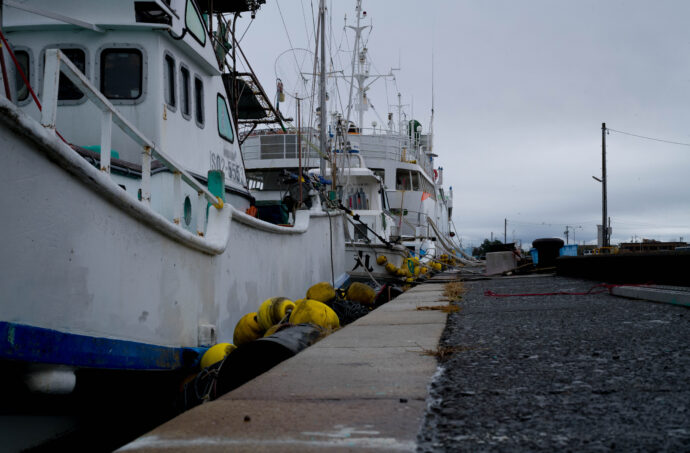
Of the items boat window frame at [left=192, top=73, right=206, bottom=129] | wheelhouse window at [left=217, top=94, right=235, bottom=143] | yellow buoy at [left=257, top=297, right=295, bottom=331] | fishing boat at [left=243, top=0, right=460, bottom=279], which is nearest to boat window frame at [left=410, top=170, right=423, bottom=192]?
fishing boat at [left=243, top=0, right=460, bottom=279]

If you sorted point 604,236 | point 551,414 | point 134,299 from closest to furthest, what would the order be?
1. point 551,414
2. point 134,299
3. point 604,236

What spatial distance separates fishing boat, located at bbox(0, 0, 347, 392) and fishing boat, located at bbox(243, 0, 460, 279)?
4624 millimetres

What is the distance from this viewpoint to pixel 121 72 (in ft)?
21.6

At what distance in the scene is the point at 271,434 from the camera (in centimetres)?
177

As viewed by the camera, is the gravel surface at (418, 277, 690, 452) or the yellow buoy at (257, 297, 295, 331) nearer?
the gravel surface at (418, 277, 690, 452)

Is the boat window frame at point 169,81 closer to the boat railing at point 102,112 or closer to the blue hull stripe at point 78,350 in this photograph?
the boat railing at point 102,112

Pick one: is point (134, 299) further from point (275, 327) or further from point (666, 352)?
point (666, 352)

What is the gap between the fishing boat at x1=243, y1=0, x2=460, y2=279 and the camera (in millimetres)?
14625

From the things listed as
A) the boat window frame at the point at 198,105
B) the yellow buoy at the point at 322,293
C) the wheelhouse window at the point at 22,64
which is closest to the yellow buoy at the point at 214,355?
the yellow buoy at the point at 322,293

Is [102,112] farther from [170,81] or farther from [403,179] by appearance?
[403,179]

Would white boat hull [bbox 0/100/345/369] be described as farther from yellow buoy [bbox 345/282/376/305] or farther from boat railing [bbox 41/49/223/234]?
yellow buoy [bbox 345/282/376/305]

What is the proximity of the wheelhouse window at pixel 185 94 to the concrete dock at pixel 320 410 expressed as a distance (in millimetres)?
4739

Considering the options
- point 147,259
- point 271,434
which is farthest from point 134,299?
point 271,434

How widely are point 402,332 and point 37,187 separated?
2479 millimetres
